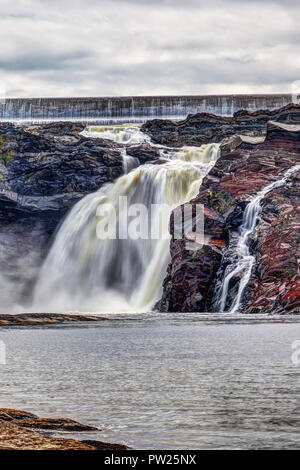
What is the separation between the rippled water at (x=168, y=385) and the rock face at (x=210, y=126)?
63.0 meters

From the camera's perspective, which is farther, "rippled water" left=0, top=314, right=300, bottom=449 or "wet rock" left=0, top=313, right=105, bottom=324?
"wet rock" left=0, top=313, right=105, bottom=324

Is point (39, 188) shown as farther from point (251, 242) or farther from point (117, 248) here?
point (251, 242)

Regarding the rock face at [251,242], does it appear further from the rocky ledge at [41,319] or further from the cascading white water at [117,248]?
the rocky ledge at [41,319]

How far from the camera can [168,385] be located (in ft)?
74.7

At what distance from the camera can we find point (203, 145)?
96.2m

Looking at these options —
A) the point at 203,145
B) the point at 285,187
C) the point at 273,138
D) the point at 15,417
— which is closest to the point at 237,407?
the point at 15,417

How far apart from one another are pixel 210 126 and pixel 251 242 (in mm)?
42025

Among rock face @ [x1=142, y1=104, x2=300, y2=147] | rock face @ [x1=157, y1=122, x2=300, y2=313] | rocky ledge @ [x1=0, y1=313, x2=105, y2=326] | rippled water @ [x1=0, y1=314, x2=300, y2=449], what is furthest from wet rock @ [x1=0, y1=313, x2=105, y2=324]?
rock face @ [x1=142, y1=104, x2=300, y2=147]

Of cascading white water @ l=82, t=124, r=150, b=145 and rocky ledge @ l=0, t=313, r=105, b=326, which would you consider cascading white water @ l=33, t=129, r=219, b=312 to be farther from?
cascading white water @ l=82, t=124, r=150, b=145

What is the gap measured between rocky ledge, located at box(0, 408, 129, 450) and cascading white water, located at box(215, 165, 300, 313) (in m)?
44.0

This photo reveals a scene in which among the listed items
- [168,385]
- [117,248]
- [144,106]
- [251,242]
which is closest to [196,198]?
[117,248]

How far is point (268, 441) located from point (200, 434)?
4.61 feet

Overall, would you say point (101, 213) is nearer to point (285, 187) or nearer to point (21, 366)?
point (285, 187)

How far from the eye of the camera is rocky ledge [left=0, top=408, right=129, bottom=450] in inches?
559
